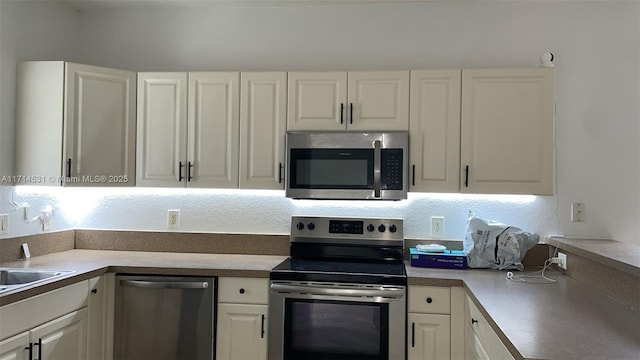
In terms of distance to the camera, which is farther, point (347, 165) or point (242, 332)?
point (347, 165)

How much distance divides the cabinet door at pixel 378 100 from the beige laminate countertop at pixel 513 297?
2.71 feet

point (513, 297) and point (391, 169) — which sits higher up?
point (391, 169)

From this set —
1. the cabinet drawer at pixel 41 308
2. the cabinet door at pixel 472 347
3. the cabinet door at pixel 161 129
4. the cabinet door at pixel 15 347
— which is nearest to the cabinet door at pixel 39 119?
the cabinet door at pixel 161 129

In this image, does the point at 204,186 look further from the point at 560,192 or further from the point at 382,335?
the point at 560,192

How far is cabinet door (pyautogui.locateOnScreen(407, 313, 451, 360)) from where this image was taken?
230 cm

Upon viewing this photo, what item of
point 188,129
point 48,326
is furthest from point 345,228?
point 48,326

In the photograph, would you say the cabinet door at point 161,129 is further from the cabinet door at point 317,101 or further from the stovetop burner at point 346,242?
the stovetop burner at point 346,242

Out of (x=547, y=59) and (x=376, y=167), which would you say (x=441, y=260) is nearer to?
(x=376, y=167)

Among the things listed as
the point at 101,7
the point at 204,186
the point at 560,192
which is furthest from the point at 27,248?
the point at 560,192

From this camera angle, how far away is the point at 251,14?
9.98 ft

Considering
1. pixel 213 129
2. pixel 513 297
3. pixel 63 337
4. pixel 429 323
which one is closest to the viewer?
pixel 513 297

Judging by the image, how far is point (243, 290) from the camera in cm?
245

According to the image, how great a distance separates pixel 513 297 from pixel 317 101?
4.81ft

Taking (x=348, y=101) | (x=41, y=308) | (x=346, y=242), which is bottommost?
(x=41, y=308)
